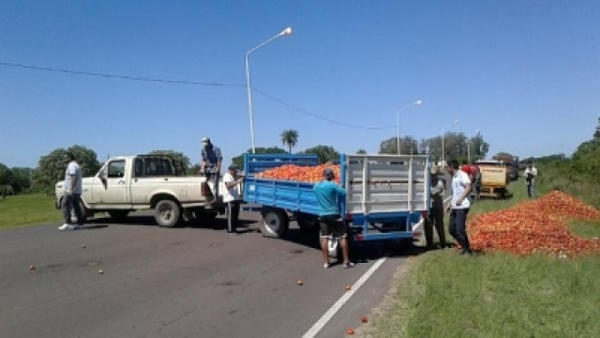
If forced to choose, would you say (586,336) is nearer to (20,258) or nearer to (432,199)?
(432,199)

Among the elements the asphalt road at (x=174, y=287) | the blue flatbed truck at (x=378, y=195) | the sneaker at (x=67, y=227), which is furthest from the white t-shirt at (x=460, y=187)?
the sneaker at (x=67, y=227)

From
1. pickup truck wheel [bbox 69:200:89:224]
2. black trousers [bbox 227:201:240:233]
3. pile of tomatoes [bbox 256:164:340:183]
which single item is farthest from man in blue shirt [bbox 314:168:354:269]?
pickup truck wheel [bbox 69:200:89:224]

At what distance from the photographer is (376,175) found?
426 inches

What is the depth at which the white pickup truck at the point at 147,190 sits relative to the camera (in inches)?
574

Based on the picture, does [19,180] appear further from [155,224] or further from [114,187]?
[155,224]

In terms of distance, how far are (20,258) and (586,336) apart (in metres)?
9.84

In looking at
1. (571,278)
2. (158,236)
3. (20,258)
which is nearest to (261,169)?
(158,236)

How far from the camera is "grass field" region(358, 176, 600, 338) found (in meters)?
5.68

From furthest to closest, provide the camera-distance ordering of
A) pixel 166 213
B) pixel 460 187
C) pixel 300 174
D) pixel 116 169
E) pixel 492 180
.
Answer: pixel 492 180 → pixel 116 169 → pixel 166 213 → pixel 300 174 → pixel 460 187

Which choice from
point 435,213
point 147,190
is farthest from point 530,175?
point 147,190

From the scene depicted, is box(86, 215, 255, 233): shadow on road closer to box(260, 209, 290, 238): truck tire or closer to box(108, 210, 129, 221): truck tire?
box(108, 210, 129, 221): truck tire

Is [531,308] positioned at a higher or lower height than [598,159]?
lower

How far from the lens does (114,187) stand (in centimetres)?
1548

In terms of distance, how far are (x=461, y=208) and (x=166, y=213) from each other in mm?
8451
